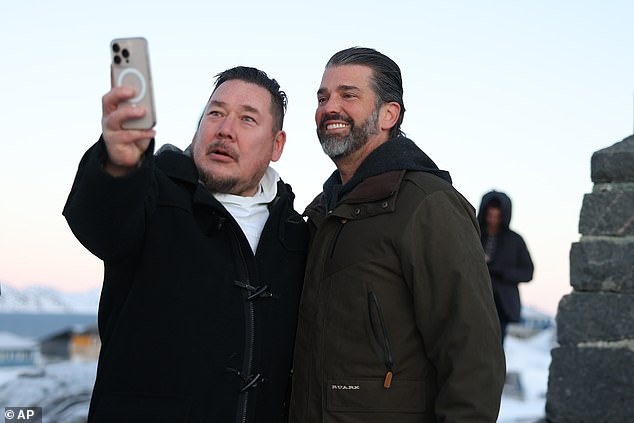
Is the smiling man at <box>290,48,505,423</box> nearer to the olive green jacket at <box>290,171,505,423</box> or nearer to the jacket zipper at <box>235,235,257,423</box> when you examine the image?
the olive green jacket at <box>290,171,505,423</box>

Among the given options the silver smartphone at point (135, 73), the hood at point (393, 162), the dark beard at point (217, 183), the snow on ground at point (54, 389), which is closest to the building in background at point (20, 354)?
the snow on ground at point (54, 389)

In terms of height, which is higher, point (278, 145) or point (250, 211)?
point (278, 145)

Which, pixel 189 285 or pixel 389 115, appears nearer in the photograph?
pixel 189 285

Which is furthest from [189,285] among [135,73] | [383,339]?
[135,73]

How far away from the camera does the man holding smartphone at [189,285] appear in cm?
239

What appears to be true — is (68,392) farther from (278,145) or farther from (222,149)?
(222,149)

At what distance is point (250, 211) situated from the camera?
9.88 ft

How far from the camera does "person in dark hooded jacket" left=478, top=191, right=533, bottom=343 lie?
7.11 m

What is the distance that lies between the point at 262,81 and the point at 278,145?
270 millimetres

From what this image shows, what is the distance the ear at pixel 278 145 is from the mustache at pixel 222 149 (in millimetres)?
278

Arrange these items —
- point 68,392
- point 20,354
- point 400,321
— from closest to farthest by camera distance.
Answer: point 400,321, point 68,392, point 20,354

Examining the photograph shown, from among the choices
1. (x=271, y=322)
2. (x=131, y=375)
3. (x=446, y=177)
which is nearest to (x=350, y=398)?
(x=271, y=322)

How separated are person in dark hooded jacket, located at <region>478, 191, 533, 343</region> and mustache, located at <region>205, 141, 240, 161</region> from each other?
4.58 m

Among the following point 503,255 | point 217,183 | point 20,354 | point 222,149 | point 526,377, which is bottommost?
point 526,377
